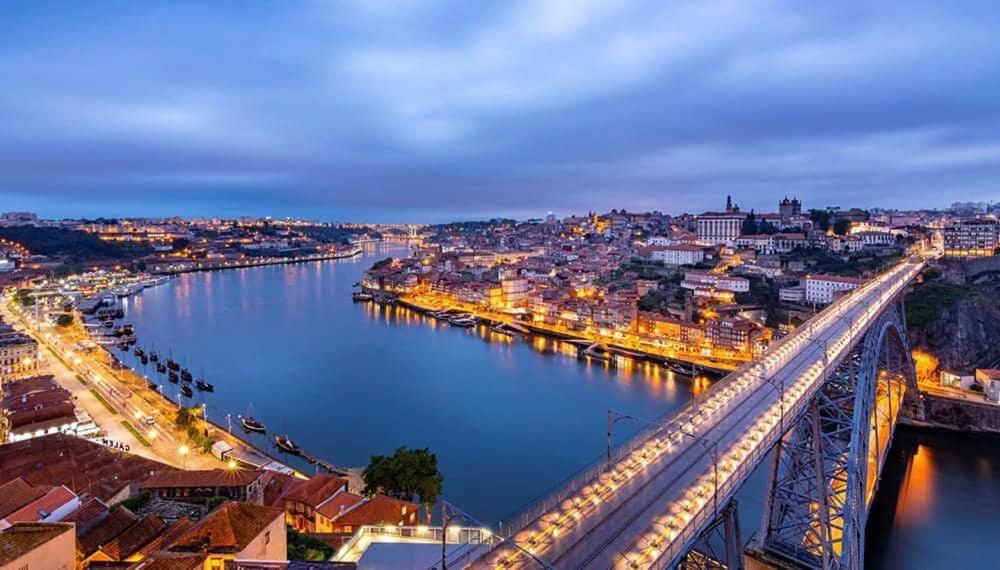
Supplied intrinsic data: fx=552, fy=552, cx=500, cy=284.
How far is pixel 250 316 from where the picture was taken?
24.7 meters

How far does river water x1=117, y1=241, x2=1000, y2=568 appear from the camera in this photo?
27.5 feet

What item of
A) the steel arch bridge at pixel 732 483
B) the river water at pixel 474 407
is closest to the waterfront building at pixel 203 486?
the river water at pixel 474 407

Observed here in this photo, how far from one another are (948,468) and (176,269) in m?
47.7

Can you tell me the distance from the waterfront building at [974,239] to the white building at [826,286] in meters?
7.88

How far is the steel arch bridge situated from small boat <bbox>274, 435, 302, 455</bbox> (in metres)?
7.10

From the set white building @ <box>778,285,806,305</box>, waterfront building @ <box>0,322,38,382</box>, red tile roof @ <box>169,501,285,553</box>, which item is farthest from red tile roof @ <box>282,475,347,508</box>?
white building @ <box>778,285,806,305</box>

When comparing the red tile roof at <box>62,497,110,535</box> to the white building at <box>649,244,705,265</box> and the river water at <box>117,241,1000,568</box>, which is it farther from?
the white building at <box>649,244,705,265</box>

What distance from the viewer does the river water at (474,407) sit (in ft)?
27.5

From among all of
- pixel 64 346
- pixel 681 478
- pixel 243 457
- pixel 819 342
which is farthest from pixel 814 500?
pixel 64 346

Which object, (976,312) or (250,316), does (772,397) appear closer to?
(976,312)

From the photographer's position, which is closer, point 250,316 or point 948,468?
point 948,468

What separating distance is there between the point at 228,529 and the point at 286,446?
640 cm

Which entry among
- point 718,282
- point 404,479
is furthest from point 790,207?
point 404,479

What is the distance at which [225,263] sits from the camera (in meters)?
49.3
